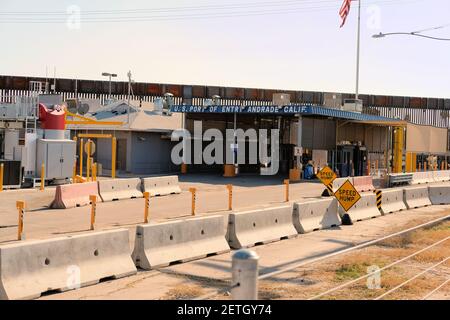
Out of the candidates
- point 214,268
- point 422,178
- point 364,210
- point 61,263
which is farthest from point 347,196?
point 422,178

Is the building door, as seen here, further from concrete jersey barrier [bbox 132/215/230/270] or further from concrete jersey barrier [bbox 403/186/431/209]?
concrete jersey barrier [bbox 132/215/230/270]

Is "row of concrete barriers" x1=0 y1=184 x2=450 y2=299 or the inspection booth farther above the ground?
the inspection booth

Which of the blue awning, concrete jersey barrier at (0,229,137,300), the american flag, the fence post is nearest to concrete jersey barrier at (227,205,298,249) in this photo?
concrete jersey barrier at (0,229,137,300)

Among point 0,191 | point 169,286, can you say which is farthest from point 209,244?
point 0,191

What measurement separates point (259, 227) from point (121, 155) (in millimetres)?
27602

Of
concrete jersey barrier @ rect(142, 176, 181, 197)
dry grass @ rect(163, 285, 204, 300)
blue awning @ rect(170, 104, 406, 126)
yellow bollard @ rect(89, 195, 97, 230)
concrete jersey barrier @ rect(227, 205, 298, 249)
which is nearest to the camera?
dry grass @ rect(163, 285, 204, 300)

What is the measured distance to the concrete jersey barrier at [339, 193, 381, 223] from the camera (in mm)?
20059

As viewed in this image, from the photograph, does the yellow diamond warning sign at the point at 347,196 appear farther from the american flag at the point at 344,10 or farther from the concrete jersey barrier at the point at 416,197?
the american flag at the point at 344,10

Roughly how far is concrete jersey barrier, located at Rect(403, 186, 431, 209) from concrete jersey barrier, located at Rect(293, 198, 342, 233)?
7.14 meters

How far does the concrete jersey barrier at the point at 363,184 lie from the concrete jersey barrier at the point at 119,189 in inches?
498

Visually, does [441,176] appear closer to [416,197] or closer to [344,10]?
[344,10]

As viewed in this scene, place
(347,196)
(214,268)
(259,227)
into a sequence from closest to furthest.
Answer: (214,268)
(259,227)
(347,196)

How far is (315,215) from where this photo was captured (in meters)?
18.2
